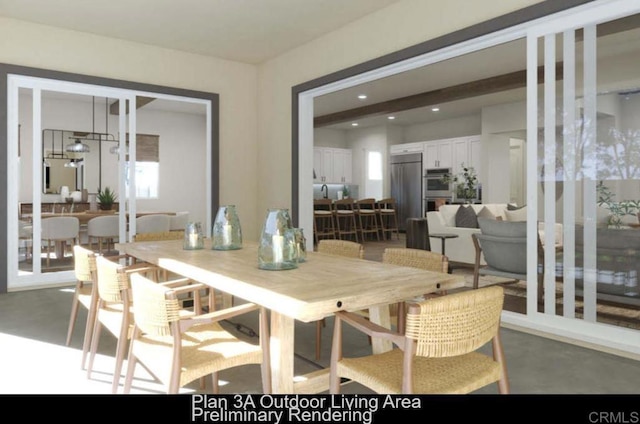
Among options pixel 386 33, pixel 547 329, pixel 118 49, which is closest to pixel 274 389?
pixel 547 329

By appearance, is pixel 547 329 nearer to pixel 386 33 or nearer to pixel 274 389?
pixel 274 389

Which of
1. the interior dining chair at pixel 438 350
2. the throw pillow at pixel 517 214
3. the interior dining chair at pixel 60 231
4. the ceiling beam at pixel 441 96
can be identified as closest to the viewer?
the interior dining chair at pixel 438 350

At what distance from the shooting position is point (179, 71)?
19.0ft

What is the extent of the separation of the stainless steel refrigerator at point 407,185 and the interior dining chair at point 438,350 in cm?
926

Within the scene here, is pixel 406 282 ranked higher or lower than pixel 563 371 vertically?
higher

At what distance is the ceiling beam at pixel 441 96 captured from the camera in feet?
21.8

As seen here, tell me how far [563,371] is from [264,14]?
159 inches

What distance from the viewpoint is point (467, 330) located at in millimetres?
1479

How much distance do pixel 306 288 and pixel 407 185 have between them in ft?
31.5

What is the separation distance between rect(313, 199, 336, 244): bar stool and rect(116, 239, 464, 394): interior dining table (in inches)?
282

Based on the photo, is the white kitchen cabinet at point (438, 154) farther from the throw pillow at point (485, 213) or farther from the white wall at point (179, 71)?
the white wall at point (179, 71)

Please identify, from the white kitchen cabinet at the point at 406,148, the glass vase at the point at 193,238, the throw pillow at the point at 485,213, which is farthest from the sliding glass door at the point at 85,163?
the white kitchen cabinet at the point at 406,148

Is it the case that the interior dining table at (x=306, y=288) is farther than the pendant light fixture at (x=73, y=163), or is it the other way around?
the pendant light fixture at (x=73, y=163)

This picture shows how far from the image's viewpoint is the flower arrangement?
9586 mm
